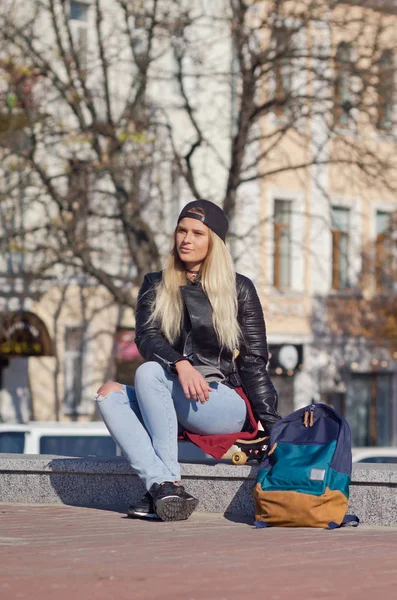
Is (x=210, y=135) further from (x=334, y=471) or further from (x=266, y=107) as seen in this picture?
(x=334, y=471)

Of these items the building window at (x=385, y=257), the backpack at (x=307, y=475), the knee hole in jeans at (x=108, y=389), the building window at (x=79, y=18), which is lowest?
the backpack at (x=307, y=475)

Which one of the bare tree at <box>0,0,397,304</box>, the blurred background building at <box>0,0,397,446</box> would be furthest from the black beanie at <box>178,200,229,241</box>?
the blurred background building at <box>0,0,397,446</box>

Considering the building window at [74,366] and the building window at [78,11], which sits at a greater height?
the building window at [78,11]

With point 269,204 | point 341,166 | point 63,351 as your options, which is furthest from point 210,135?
point 341,166

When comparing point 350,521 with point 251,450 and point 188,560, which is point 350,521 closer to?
point 251,450

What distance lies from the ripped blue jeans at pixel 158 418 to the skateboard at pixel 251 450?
0.25 metres

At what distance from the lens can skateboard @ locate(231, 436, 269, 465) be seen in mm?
8250

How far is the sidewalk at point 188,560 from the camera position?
5434 mm

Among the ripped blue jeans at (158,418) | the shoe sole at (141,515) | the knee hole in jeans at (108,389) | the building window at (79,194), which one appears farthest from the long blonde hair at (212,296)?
the building window at (79,194)

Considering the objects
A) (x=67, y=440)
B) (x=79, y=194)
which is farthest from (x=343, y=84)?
(x=67, y=440)

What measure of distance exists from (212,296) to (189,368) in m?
0.53

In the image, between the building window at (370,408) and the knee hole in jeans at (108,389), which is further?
the building window at (370,408)

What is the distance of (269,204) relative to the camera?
33.3 m

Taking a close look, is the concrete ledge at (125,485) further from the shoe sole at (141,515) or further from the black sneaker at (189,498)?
the shoe sole at (141,515)
